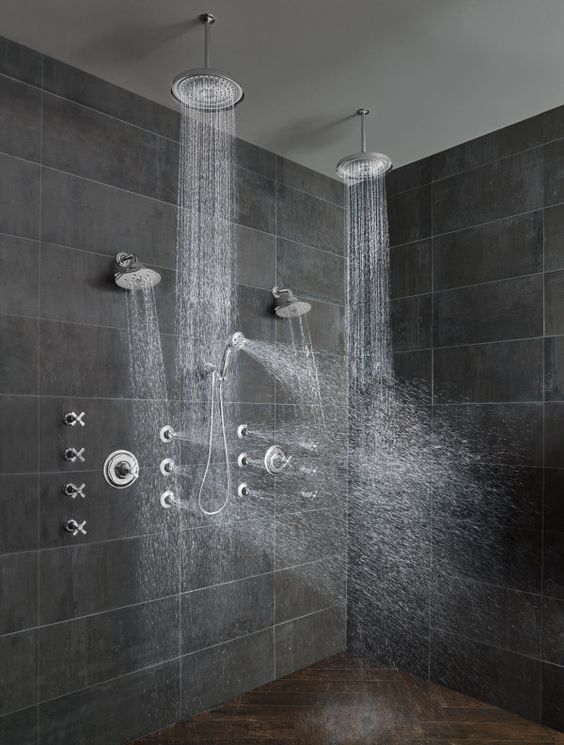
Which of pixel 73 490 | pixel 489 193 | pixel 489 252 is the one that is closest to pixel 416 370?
pixel 489 252

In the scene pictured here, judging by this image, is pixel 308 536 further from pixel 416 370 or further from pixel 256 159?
pixel 256 159

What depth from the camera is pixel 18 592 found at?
7.25ft

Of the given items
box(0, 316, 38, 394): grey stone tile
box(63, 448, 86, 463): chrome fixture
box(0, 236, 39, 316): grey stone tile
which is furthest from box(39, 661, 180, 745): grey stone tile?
box(0, 236, 39, 316): grey stone tile

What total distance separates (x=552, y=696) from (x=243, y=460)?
1674 mm

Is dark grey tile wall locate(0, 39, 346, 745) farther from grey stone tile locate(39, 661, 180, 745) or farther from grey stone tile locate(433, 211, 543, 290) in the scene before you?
grey stone tile locate(433, 211, 543, 290)

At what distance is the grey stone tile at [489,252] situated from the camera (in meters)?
2.87

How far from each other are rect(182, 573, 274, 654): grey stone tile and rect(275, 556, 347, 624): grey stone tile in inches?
3.1

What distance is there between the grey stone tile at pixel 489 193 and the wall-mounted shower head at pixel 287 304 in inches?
32.8

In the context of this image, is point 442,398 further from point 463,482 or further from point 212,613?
point 212,613

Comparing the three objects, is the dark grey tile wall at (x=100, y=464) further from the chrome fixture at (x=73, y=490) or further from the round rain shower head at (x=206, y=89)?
the round rain shower head at (x=206, y=89)

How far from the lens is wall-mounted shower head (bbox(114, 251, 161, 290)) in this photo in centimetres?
246

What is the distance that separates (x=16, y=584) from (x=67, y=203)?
4.64 ft

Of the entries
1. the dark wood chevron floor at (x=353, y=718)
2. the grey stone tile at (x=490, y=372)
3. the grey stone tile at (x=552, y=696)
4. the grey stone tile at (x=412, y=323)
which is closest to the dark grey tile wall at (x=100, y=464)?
the dark wood chevron floor at (x=353, y=718)

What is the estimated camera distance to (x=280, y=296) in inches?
122
